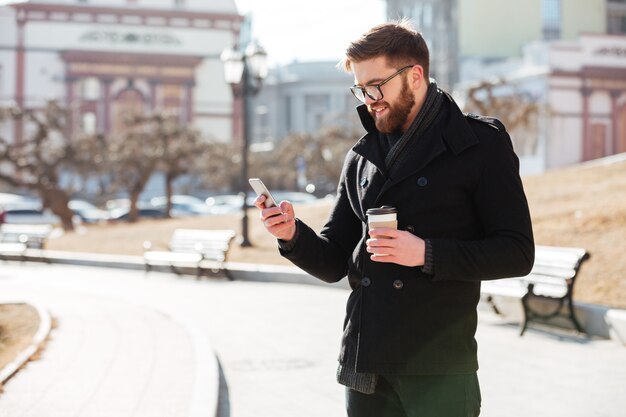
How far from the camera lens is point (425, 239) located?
3.10 metres

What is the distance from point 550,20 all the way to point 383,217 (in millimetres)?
71953

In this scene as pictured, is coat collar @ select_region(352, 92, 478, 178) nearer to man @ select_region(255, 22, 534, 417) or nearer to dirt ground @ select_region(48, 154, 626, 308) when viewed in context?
man @ select_region(255, 22, 534, 417)

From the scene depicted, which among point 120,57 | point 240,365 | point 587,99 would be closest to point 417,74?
point 240,365

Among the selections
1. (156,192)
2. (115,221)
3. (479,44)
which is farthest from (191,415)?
(156,192)

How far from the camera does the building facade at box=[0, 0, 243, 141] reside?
270ft

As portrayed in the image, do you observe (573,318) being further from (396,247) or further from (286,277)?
(396,247)

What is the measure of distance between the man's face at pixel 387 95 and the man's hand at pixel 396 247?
420 mm

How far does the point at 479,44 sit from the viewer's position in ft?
236

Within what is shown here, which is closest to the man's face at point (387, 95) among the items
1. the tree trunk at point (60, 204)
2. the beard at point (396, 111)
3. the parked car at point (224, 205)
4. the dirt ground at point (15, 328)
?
the beard at point (396, 111)

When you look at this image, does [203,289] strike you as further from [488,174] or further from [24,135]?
[24,135]

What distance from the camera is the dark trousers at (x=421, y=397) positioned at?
3.16m

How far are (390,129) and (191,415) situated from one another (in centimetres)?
346

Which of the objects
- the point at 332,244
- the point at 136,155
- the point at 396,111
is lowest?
the point at 332,244

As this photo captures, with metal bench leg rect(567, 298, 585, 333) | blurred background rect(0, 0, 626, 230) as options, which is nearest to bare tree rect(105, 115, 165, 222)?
blurred background rect(0, 0, 626, 230)
